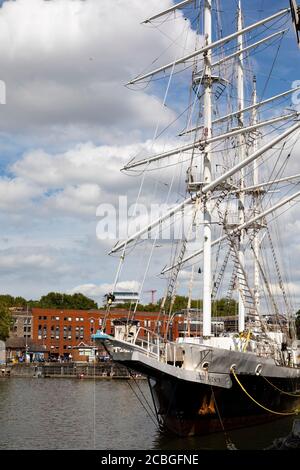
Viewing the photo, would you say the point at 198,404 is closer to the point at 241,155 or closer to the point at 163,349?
the point at 163,349

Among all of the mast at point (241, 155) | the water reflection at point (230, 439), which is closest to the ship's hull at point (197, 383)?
the water reflection at point (230, 439)

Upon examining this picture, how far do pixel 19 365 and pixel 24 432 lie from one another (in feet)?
241

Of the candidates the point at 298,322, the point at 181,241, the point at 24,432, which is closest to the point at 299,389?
the point at 181,241

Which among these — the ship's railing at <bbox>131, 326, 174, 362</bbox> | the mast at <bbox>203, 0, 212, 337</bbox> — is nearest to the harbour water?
the ship's railing at <bbox>131, 326, 174, 362</bbox>

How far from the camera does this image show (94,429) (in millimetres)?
39062

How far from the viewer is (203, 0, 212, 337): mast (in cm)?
3612

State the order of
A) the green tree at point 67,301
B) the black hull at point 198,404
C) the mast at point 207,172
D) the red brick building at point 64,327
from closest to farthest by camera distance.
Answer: the black hull at point 198,404 < the mast at point 207,172 < the red brick building at point 64,327 < the green tree at point 67,301

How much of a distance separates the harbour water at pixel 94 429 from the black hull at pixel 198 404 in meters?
0.54

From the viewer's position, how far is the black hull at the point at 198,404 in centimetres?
3253

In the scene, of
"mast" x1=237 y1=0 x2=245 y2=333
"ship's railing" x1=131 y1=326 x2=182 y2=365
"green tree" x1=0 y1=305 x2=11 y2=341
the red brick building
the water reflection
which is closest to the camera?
the water reflection

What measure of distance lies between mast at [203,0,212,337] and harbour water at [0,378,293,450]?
566 cm

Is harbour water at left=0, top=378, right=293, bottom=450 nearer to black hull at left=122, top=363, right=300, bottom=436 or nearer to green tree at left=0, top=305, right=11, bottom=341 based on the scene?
black hull at left=122, top=363, right=300, bottom=436

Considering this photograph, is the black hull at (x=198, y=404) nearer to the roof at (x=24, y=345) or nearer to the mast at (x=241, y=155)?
the mast at (x=241, y=155)

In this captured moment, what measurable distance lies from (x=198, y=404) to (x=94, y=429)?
29.4ft
